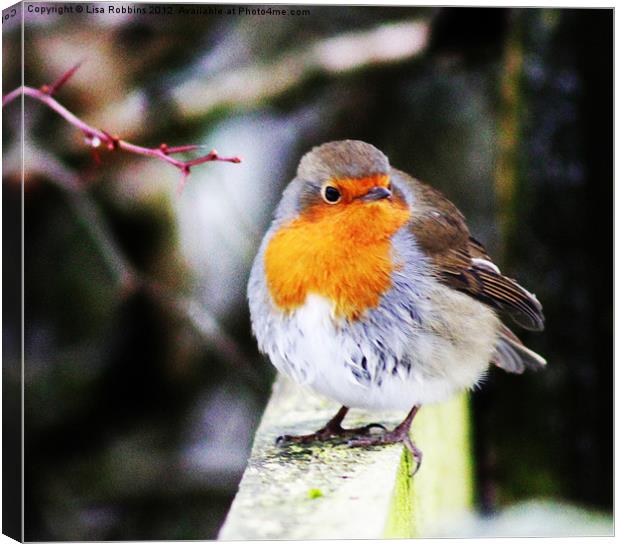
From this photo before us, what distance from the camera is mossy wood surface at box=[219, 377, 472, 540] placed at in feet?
10.1

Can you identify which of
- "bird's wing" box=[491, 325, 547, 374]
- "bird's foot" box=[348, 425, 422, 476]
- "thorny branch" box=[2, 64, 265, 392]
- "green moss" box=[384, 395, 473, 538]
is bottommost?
"green moss" box=[384, 395, 473, 538]

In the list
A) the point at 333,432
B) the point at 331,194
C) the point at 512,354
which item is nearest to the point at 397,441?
the point at 333,432

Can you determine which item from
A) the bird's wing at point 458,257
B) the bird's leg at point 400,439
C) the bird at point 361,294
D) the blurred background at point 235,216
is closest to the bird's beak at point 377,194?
the bird at point 361,294

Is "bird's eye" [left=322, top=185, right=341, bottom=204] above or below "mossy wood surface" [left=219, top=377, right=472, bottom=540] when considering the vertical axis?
above

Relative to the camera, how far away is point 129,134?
13.6 ft

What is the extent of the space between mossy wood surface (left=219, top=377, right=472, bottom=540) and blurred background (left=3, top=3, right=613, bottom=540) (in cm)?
37

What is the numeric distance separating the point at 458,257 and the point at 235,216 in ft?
2.71

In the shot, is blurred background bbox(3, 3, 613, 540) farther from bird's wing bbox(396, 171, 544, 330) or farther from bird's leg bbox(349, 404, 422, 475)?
bird's leg bbox(349, 404, 422, 475)

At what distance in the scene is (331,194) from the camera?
3320 millimetres

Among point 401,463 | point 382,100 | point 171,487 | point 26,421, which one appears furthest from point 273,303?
point 382,100

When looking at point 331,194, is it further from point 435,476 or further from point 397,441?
point 435,476

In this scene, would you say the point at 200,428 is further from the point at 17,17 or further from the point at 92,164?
the point at 17,17

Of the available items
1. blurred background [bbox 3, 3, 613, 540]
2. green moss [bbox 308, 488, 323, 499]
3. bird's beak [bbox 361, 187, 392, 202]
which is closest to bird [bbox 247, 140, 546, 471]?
bird's beak [bbox 361, 187, 392, 202]

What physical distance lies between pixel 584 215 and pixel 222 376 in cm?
134
